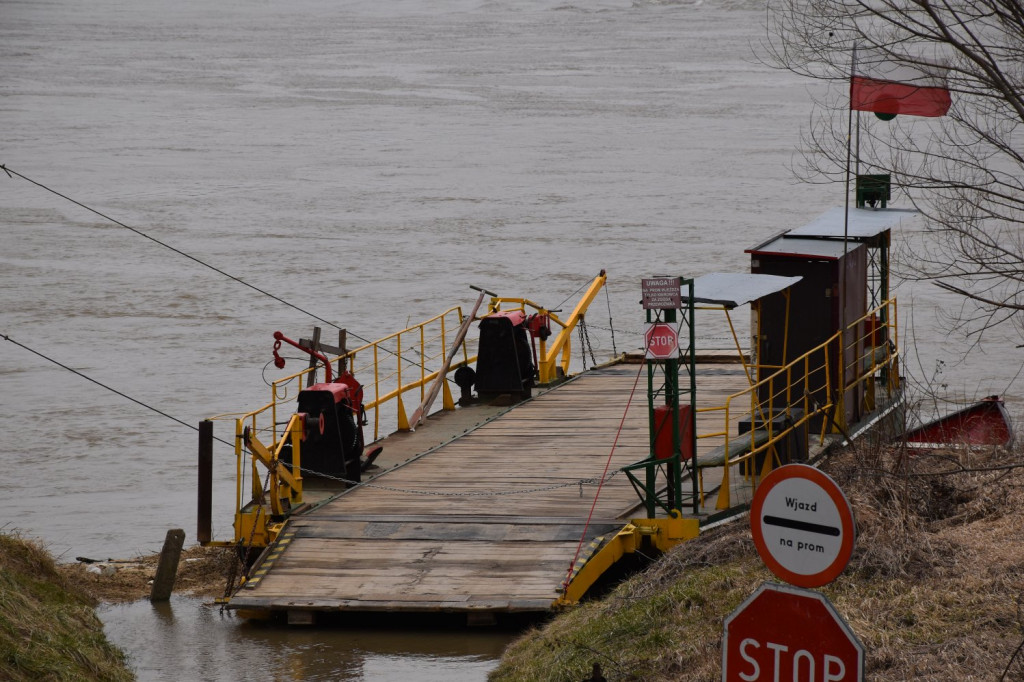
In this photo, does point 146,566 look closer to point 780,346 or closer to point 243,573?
point 243,573

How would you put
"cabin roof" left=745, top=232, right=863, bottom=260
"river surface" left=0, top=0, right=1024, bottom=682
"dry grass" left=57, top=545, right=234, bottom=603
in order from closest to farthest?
"dry grass" left=57, top=545, right=234, bottom=603 < "cabin roof" left=745, top=232, right=863, bottom=260 < "river surface" left=0, top=0, right=1024, bottom=682

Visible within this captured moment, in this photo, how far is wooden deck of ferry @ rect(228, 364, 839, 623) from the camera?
11.2 meters

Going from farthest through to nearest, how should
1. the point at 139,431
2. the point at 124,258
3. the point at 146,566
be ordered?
the point at 124,258 → the point at 139,431 → the point at 146,566

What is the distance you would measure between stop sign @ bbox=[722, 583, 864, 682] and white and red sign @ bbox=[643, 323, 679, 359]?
591 centimetres

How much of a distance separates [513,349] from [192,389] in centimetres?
768

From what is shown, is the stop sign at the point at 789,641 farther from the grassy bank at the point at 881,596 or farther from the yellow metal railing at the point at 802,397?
the yellow metal railing at the point at 802,397

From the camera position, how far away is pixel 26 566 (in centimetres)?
1174

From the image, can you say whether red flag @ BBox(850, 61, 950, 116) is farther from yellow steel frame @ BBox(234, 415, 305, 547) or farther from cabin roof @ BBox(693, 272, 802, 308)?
yellow steel frame @ BBox(234, 415, 305, 547)

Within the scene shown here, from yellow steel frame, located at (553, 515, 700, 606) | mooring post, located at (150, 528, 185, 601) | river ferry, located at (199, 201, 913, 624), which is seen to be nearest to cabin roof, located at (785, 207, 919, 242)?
river ferry, located at (199, 201, 913, 624)

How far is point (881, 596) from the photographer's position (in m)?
8.79

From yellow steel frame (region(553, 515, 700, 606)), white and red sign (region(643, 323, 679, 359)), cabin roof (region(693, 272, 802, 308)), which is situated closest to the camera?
yellow steel frame (region(553, 515, 700, 606))

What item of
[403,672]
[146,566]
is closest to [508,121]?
[146,566]

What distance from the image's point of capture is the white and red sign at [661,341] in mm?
11492

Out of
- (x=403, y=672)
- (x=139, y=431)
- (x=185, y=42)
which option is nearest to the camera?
(x=403, y=672)
